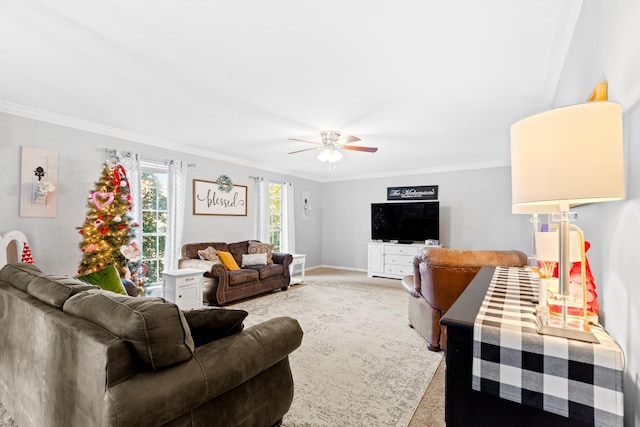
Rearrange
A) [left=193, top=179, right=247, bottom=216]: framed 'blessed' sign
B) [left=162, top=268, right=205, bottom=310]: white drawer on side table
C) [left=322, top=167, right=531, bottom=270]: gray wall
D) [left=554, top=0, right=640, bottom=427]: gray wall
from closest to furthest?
1. [left=554, top=0, right=640, bottom=427]: gray wall
2. [left=162, top=268, right=205, bottom=310]: white drawer on side table
3. [left=193, top=179, right=247, bottom=216]: framed 'blessed' sign
4. [left=322, top=167, right=531, bottom=270]: gray wall

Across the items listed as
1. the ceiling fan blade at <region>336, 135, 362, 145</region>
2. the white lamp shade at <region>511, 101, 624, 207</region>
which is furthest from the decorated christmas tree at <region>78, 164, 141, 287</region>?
the white lamp shade at <region>511, 101, 624, 207</region>

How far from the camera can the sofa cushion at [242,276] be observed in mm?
4554

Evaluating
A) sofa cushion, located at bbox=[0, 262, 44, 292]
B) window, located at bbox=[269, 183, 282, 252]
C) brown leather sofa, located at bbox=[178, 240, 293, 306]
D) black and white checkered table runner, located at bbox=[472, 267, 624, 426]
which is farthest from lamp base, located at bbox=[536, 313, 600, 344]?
window, located at bbox=[269, 183, 282, 252]

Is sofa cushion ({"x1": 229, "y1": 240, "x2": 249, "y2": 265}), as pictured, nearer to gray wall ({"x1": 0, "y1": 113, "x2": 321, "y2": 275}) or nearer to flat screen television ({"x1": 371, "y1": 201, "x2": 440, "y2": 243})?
gray wall ({"x1": 0, "y1": 113, "x2": 321, "y2": 275})

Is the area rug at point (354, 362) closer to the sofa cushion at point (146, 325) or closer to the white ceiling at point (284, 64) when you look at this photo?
the sofa cushion at point (146, 325)

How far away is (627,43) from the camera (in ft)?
3.15


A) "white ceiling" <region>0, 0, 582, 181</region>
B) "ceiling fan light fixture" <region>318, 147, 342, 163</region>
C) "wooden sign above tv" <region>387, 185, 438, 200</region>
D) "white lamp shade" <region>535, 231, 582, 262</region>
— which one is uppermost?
"white ceiling" <region>0, 0, 582, 181</region>

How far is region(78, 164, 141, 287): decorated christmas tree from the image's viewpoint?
3598 millimetres

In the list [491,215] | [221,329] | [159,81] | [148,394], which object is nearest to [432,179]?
[491,215]

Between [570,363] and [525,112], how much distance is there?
334 centimetres

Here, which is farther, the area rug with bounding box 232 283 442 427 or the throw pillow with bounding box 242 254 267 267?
the throw pillow with bounding box 242 254 267 267

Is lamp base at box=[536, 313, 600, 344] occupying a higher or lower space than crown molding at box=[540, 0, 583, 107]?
lower

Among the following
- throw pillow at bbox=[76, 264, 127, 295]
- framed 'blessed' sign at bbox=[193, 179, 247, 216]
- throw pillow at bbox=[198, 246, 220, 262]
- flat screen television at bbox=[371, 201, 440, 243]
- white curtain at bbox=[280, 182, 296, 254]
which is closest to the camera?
throw pillow at bbox=[76, 264, 127, 295]

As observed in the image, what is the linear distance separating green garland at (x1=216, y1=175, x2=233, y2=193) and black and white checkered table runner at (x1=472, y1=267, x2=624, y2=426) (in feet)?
16.9
